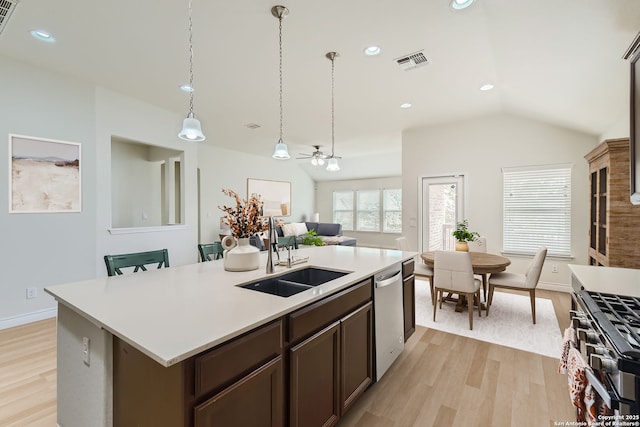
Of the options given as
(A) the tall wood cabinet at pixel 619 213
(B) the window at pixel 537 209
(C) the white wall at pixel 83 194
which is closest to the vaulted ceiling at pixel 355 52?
(C) the white wall at pixel 83 194

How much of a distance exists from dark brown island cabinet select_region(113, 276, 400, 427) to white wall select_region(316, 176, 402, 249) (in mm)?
7400

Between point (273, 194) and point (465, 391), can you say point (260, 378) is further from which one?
point (273, 194)

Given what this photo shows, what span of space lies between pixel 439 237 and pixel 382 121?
98.2 inches

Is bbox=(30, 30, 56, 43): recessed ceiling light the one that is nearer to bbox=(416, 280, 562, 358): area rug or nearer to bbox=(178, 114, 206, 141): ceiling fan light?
bbox=(178, 114, 206, 141): ceiling fan light

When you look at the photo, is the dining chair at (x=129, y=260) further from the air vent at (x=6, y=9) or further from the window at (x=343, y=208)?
the window at (x=343, y=208)

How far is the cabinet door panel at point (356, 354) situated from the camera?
1698 millimetres

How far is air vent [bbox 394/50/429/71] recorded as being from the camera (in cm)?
302

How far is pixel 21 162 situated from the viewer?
320cm

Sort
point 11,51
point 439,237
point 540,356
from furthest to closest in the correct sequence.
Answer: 1. point 439,237
2. point 11,51
3. point 540,356

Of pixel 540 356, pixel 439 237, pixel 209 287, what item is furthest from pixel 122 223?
pixel 540 356

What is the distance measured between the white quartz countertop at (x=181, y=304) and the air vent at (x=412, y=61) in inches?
92.5

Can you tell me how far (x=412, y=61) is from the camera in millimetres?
3119

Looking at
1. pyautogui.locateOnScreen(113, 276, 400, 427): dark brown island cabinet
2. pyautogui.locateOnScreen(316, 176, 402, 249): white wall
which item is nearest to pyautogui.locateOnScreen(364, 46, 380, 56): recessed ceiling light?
pyautogui.locateOnScreen(113, 276, 400, 427): dark brown island cabinet

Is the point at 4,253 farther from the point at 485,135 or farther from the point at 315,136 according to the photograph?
the point at 485,135
